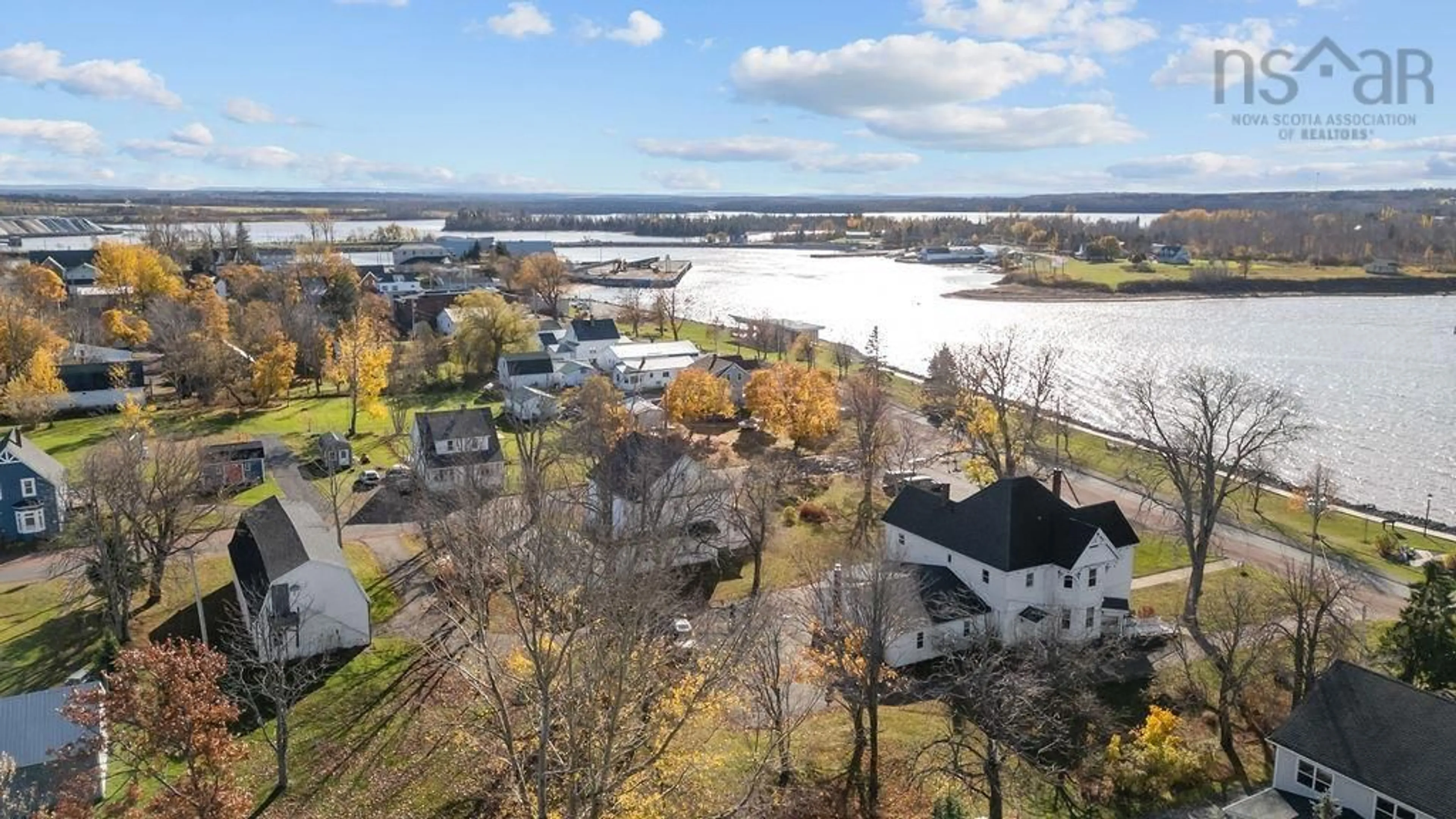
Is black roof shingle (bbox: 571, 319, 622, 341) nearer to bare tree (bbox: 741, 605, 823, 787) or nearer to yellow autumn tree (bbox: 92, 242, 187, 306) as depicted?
yellow autumn tree (bbox: 92, 242, 187, 306)

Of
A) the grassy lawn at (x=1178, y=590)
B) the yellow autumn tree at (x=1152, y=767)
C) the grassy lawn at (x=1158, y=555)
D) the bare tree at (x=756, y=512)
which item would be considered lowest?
the yellow autumn tree at (x=1152, y=767)

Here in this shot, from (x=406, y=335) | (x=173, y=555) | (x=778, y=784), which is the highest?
(x=406, y=335)

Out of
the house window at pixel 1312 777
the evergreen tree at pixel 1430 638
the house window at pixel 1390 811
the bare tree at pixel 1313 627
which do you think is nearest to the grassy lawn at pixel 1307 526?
the bare tree at pixel 1313 627

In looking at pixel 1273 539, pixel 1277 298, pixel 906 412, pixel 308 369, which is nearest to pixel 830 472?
pixel 906 412

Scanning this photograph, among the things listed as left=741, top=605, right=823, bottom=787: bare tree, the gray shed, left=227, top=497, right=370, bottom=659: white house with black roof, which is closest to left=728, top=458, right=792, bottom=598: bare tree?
left=741, top=605, right=823, bottom=787: bare tree

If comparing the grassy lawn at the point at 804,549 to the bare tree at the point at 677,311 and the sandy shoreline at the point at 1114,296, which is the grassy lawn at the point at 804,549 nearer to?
the bare tree at the point at 677,311

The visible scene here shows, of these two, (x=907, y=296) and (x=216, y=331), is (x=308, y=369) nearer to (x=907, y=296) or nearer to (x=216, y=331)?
(x=216, y=331)
